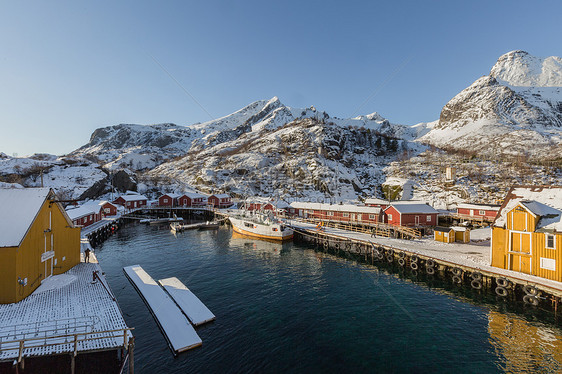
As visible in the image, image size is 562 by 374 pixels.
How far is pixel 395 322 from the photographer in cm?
1920

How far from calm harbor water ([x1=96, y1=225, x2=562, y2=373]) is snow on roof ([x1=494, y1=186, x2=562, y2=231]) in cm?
847

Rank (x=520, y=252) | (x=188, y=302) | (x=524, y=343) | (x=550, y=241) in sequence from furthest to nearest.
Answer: (x=520, y=252)
(x=550, y=241)
(x=188, y=302)
(x=524, y=343)

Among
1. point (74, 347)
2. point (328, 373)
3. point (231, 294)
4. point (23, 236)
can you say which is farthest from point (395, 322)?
point (23, 236)

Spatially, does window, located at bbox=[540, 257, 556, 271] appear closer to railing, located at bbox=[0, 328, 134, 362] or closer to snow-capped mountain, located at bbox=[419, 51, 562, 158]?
railing, located at bbox=[0, 328, 134, 362]

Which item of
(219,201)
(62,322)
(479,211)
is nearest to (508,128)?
(479,211)

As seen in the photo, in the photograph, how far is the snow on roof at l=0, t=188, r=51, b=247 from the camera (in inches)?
690

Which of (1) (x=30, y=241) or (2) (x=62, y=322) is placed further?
(1) (x=30, y=241)

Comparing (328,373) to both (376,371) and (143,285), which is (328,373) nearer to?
(376,371)

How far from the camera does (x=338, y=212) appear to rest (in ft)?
186

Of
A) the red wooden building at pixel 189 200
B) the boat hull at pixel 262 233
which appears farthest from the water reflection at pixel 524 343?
the red wooden building at pixel 189 200

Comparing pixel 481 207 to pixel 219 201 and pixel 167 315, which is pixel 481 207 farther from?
pixel 219 201

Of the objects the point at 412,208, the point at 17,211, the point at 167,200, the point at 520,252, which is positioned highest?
the point at 17,211

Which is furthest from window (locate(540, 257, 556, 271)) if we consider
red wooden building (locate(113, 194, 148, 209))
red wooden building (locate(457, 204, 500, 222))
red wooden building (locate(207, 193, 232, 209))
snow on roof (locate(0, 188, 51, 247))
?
red wooden building (locate(113, 194, 148, 209))

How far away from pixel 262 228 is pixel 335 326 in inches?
1247
